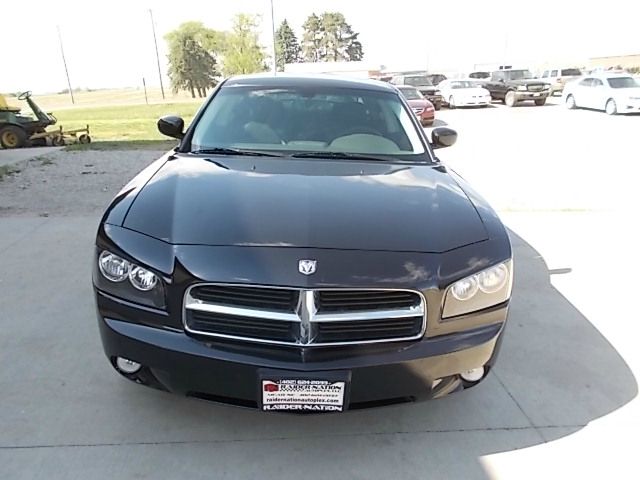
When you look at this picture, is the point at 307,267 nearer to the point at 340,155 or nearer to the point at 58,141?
the point at 340,155

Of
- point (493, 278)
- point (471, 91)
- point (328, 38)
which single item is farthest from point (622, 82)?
point (328, 38)

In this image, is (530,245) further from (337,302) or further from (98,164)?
(98,164)

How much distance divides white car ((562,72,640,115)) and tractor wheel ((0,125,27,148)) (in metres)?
20.6

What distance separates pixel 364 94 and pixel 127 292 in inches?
94.6

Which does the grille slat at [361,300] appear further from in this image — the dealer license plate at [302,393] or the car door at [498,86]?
the car door at [498,86]

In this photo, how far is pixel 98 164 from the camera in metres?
10.0

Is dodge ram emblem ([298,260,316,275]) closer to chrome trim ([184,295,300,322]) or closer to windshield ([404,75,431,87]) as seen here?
chrome trim ([184,295,300,322])

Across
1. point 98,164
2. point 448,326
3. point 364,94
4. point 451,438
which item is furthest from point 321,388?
point 98,164

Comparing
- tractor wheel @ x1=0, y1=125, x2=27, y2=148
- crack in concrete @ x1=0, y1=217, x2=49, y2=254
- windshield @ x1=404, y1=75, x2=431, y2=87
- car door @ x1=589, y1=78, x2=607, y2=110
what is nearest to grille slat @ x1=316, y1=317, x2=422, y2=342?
crack in concrete @ x1=0, y1=217, x2=49, y2=254

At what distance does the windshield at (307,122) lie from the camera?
3.36 m

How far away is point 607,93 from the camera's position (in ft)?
67.4

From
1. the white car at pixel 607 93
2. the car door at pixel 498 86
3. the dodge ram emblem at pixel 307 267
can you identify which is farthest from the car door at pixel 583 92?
the dodge ram emblem at pixel 307 267

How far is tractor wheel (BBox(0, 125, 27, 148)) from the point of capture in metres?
13.9

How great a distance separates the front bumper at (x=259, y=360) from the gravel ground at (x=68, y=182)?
4.52 m
